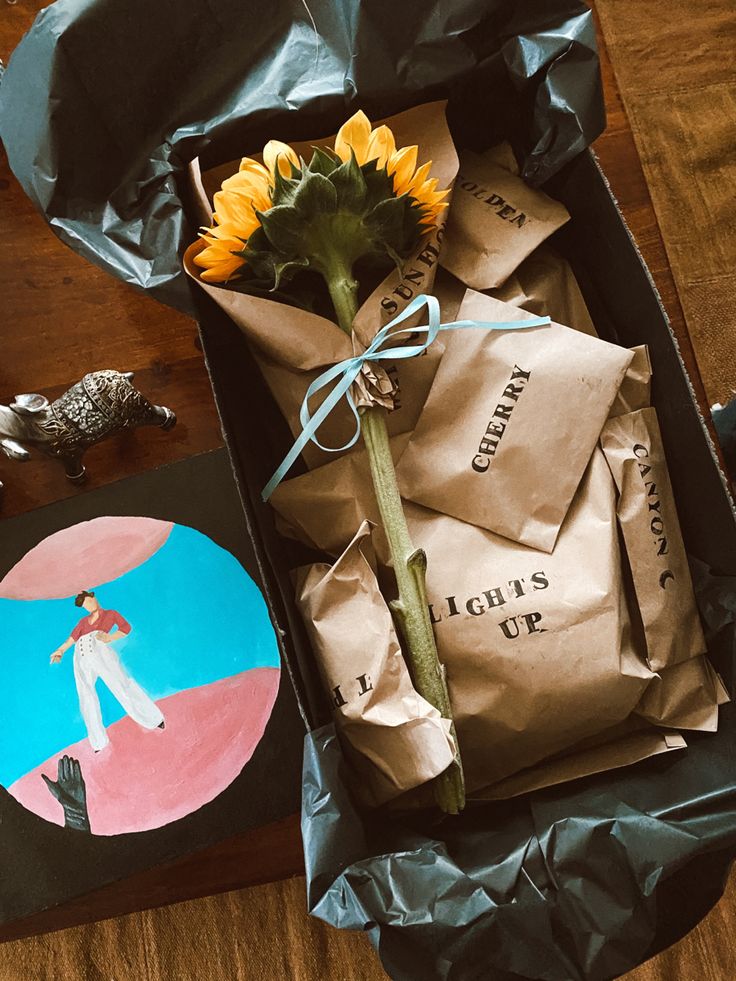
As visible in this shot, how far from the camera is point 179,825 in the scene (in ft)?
2.29

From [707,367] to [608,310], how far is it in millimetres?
430

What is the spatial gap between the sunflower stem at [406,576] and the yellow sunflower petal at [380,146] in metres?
0.08

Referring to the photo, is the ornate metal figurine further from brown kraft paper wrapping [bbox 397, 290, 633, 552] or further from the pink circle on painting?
brown kraft paper wrapping [bbox 397, 290, 633, 552]

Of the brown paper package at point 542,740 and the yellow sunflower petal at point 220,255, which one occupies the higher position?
the yellow sunflower petal at point 220,255

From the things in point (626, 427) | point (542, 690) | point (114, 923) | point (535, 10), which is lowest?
point (114, 923)

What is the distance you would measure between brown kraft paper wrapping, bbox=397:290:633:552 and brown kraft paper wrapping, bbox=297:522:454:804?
0.09 m

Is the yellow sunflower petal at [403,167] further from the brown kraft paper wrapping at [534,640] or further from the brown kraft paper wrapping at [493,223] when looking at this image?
the brown kraft paper wrapping at [534,640]

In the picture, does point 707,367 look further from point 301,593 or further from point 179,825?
point 179,825

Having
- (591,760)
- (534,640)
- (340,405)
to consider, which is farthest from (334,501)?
(591,760)

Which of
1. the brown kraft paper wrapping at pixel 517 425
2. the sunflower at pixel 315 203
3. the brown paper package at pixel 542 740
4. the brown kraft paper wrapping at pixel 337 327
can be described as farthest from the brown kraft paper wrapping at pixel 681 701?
the sunflower at pixel 315 203

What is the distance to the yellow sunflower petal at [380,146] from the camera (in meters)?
0.58

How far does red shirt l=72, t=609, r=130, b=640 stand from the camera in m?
0.73

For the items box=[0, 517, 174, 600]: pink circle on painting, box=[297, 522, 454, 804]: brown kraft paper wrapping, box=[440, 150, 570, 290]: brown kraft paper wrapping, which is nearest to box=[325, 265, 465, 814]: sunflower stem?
box=[297, 522, 454, 804]: brown kraft paper wrapping

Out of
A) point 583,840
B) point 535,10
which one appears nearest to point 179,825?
point 583,840
